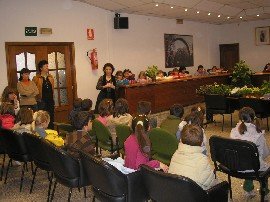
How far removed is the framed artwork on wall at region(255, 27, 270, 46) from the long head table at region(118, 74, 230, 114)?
3.85 metres

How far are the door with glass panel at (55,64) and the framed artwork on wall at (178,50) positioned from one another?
185 inches

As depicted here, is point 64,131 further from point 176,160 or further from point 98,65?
point 98,65

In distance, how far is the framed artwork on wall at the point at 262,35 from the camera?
50.3 feet

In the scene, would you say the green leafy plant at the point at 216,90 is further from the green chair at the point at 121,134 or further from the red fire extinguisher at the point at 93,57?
the green chair at the point at 121,134

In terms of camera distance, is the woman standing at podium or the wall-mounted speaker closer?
the woman standing at podium

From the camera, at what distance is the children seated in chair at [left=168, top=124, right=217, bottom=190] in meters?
2.83

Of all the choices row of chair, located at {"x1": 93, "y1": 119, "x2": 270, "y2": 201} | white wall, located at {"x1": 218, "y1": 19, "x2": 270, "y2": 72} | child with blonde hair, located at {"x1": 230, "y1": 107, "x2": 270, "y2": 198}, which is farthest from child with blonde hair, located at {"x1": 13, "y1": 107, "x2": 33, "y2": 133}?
white wall, located at {"x1": 218, "y1": 19, "x2": 270, "y2": 72}

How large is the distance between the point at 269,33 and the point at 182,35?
13.2 ft

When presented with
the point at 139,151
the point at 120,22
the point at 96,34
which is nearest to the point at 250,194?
the point at 139,151

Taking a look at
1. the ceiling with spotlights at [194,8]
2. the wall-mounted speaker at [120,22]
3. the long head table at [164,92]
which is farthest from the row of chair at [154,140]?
the wall-mounted speaker at [120,22]

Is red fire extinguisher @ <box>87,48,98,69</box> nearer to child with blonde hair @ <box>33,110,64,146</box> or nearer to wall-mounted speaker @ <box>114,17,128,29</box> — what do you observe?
wall-mounted speaker @ <box>114,17,128,29</box>

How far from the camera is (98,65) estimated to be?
10.3m

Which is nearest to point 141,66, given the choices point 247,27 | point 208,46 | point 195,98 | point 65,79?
point 195,98

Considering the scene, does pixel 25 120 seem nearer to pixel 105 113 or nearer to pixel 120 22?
pixel 105 113
